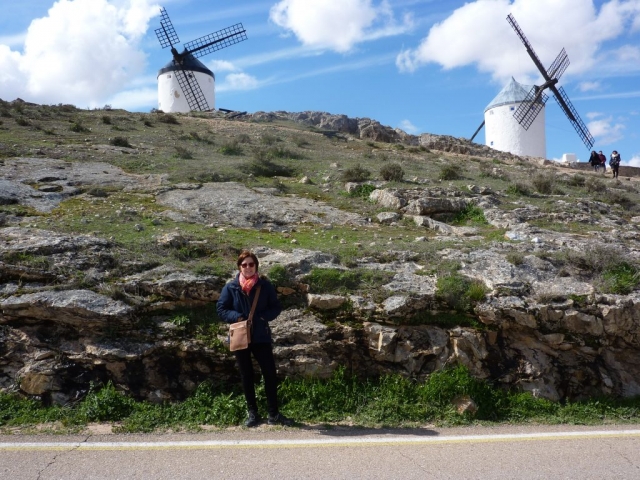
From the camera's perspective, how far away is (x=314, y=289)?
291 inches

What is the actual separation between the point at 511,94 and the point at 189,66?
26101mm

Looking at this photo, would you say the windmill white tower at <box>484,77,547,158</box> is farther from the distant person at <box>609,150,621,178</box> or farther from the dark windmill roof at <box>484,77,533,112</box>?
the distant person at <box>609,150,621,178</box>

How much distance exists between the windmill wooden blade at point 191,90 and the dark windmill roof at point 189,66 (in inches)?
15.1

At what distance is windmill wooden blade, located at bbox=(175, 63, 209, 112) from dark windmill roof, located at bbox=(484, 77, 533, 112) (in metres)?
24.0

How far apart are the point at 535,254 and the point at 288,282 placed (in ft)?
12.7

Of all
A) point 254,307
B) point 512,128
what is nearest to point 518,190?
point 254,307

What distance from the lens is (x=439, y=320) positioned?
Answer: 7.06 metres

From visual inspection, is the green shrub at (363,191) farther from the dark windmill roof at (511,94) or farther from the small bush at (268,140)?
the dark windmill roof at (511,94)

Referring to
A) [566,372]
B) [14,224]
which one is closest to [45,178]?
[14,224]

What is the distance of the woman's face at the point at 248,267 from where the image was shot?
6039mm

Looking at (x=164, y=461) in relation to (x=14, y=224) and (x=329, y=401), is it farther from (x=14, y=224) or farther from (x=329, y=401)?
(x=14, y=224)

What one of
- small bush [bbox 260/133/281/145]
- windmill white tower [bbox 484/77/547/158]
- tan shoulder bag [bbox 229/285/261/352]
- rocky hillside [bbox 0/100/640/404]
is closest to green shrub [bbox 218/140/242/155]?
small bush [bbox 260/133/281/145]

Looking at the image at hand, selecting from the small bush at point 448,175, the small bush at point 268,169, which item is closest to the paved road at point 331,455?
the small bush at point 268,169

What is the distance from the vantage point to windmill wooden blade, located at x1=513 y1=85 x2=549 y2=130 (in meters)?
44.3
